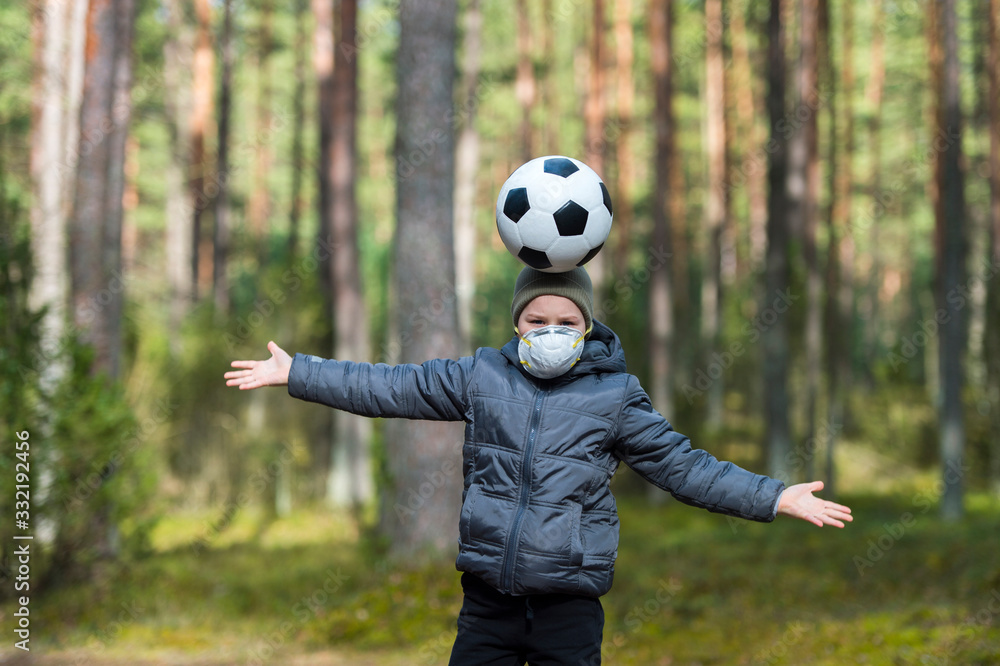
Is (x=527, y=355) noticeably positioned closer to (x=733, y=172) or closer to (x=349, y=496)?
(x=349, y=496)

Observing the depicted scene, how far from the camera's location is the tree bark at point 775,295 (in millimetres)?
14523

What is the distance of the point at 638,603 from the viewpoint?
29.2ft

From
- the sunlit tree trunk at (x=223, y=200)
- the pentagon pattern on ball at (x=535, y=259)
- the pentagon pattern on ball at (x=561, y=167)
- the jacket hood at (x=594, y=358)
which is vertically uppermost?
the sunlit tree trunk at (x=223, y=200)

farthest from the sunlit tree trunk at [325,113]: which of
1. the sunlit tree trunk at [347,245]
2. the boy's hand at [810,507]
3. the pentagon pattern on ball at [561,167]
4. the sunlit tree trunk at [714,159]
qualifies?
the boy's hand at [810,507]

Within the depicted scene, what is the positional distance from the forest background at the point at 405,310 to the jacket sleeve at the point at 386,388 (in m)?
4.32

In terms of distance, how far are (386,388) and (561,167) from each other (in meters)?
1.03

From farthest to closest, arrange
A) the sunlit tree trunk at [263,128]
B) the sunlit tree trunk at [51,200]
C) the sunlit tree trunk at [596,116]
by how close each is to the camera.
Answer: the sunlit tree trunk at [263,128]
the sunlit tree trunk at [596,116]
the sunlit tree trunk at [51,200]

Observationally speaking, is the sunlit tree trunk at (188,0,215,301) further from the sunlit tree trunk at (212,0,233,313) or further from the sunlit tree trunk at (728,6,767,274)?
the sunlit tree trunk at (728,6,767,274)

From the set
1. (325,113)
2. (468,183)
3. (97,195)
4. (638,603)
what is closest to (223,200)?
(325,113)

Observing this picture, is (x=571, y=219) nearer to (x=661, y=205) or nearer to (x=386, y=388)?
(x=386, y=388)

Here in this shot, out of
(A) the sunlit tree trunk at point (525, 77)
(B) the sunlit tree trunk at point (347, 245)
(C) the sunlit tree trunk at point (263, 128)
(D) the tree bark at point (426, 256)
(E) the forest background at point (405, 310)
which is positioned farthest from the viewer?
(C) the sunlit tree trunk at point (263, 128)

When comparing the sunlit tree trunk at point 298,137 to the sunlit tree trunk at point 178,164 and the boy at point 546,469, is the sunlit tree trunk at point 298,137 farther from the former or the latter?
the boy at point 546,469

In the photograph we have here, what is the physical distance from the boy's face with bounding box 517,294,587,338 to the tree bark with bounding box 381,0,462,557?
487 cm

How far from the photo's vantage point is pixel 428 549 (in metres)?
7.86
